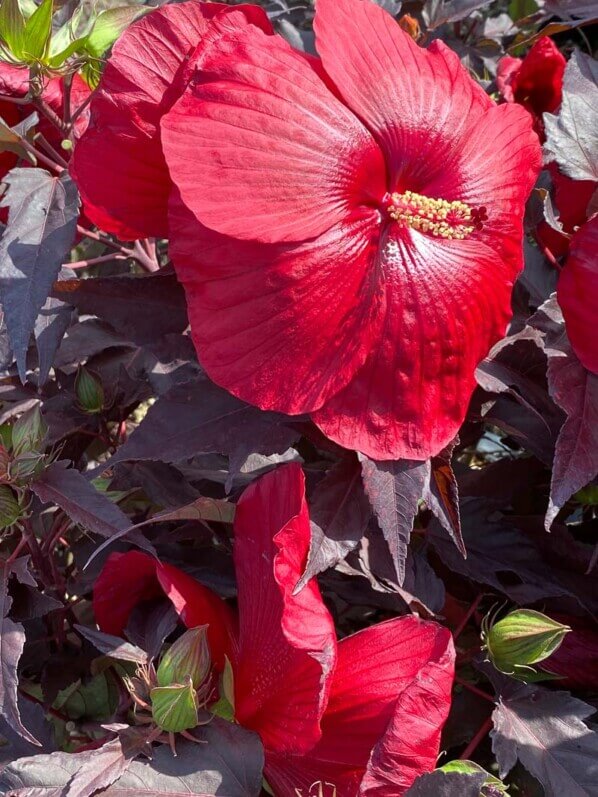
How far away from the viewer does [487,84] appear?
0.94m

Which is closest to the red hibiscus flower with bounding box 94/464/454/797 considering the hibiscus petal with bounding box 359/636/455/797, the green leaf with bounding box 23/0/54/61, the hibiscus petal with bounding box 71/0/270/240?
the hibiscus petal with bounding box 359/636/455/797

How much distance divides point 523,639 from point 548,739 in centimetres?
8

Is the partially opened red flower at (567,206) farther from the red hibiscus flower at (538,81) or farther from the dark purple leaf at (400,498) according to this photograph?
the dark purple leaf at (400,498)

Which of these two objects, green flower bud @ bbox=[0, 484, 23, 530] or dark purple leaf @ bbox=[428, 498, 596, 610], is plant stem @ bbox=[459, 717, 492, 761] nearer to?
dark purple leaf @ bbox=[428, 498, 596, 610]

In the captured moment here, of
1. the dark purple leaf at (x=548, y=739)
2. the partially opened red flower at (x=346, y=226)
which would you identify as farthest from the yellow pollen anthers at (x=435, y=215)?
the dark purple leaf at (x=548, y=739)

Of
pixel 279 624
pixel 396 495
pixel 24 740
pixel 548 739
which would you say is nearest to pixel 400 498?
pixel 396 495

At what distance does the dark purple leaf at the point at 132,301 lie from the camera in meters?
0.63

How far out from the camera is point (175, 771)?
1.90 ft

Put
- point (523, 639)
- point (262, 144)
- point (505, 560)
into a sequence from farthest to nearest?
1. point (505, 560)
2. point (523, 639)
3. point (262, 144)

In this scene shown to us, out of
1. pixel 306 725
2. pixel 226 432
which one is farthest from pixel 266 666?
pixel 226 432

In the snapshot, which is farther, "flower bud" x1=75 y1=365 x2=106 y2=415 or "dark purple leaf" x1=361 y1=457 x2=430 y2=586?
"flower bud" x1=75 y1=365 x2=106 y2=415

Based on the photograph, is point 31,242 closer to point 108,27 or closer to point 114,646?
point 108,27

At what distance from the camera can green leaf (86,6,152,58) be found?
0.67 meters

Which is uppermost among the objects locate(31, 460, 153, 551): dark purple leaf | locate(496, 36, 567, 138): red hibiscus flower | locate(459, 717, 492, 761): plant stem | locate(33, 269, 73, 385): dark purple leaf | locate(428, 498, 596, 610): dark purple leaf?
locate(496, 36, 567, 138): red hibiscus flower
